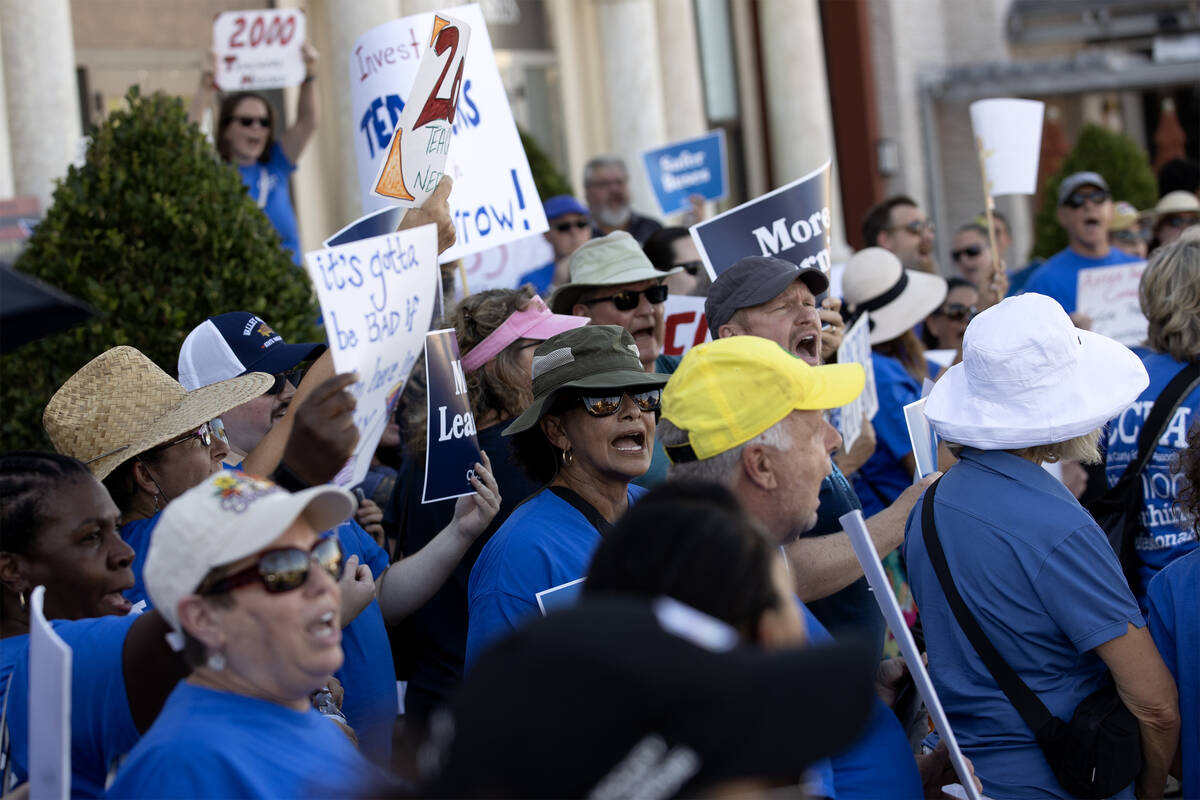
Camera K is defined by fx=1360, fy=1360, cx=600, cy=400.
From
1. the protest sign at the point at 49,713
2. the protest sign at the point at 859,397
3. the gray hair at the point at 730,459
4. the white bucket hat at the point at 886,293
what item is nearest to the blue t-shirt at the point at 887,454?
the protest sign at the point at 859,397

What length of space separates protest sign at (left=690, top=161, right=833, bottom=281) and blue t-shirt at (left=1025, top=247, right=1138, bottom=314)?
2.82m

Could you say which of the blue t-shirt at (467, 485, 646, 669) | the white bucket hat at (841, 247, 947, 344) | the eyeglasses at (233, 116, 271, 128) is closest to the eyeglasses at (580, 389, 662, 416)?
the blue t-shirt at (467, 485, 646, 669)

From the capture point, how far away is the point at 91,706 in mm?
2736

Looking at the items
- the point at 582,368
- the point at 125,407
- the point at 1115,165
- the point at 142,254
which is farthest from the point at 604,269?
the point at 1115,165

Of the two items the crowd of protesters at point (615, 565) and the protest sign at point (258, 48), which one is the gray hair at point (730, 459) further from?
the protest sign at point (258, 48)

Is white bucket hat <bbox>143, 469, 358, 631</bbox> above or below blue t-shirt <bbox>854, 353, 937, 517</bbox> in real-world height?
above

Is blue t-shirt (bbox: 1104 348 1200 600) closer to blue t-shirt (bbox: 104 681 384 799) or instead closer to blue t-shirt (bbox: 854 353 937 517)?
blue t-shirt (bbox: 854 353 937 517)

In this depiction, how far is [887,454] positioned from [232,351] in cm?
267

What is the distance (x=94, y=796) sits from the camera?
2.77 m

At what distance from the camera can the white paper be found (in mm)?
6688

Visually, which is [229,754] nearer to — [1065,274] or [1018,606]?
[1018,606]

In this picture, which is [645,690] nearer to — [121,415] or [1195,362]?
[121,415]

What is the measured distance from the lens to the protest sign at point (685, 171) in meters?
10.4

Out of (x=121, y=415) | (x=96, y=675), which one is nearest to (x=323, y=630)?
(x=96, y=675)
